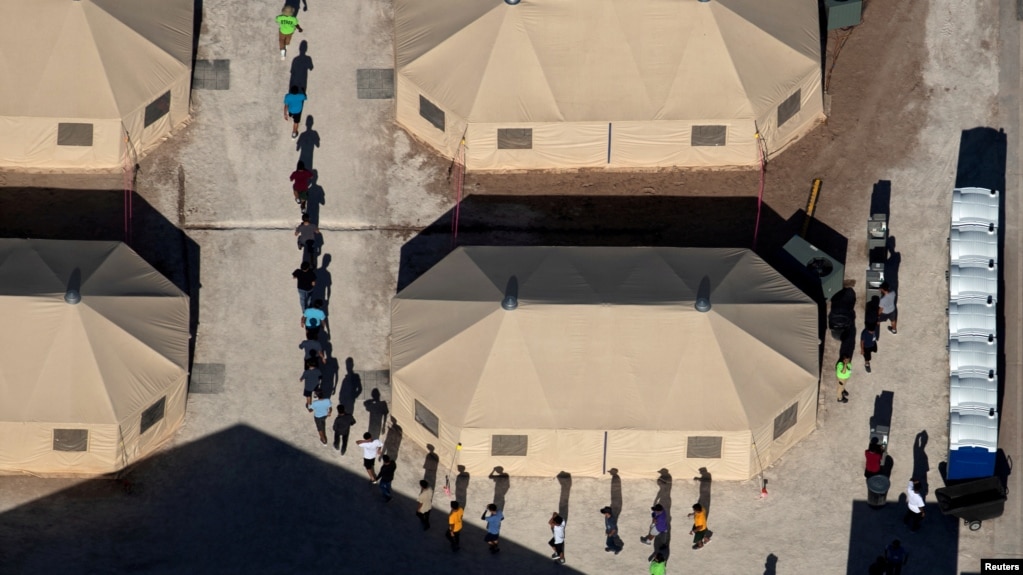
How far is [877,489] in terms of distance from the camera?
41000mm

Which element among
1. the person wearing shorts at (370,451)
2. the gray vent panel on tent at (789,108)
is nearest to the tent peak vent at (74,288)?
the person wearing shorts at (370,451)

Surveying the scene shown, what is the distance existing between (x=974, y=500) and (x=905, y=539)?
1958 millimetres

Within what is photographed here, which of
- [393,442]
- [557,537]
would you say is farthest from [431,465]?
[557,537]

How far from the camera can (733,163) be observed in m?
43.6

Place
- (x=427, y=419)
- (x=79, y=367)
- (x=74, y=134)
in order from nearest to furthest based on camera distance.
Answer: (x=79, y=367)
(x=427, y=419)
(x=74, y=134)

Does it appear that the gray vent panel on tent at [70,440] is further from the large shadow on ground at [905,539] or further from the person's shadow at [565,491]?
the large shadow on ground at [905,539]

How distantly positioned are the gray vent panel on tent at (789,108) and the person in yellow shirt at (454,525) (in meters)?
13.1

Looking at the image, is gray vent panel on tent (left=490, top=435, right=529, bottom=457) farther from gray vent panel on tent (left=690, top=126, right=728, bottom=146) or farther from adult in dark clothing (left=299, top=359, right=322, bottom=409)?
gray vent panel on tent (left=690, top=126, right=728, bottom=146)

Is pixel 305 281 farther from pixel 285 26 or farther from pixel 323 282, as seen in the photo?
pixel 285 26

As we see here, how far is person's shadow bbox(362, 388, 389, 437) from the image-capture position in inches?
1656

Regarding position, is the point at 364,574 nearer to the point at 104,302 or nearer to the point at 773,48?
the point at 104,302

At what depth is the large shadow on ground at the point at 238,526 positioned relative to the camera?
1603 inches

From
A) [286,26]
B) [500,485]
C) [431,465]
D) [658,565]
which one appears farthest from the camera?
[286,26]

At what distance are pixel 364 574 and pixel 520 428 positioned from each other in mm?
5337
